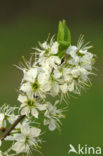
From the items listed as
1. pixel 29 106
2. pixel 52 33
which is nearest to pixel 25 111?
pixel 29 106

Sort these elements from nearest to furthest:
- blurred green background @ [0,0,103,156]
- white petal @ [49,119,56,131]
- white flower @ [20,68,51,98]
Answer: white flower @ [20,68,51,98], white petal @ [49,119,56,131], blurred green background @ [0,0,103,156]

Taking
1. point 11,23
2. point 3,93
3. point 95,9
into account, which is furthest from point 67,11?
point 3,93

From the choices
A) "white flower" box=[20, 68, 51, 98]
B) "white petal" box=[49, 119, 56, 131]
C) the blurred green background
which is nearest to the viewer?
"white flower" box=[20, 68, 51, 98]

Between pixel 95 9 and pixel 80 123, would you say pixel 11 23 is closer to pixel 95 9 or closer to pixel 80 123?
pixel 95 9

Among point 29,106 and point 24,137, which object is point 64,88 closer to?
point 29,106

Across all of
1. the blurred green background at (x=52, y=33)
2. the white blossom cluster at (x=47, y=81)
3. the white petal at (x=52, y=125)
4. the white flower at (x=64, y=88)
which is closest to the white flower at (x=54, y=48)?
the white blossom cluster at (x=47, y=81)

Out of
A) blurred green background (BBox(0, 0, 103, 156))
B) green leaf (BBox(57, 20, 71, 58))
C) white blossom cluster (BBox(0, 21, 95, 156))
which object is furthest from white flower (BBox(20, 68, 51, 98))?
blurred green background (BBox(0, 0, 103, 156))

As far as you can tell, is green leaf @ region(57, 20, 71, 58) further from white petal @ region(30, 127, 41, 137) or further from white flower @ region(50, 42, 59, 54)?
white petal @ region(30, 127, 41, 137)

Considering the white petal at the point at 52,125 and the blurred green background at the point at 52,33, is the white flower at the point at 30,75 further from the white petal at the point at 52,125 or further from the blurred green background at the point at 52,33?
the blurred green background at the point at 52,33
